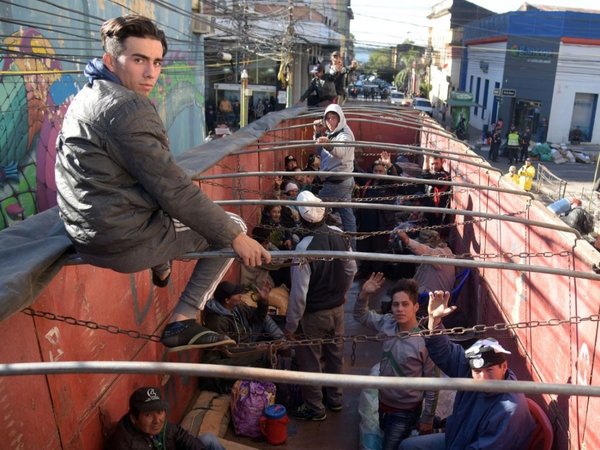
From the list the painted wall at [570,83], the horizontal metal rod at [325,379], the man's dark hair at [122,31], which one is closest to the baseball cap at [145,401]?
the horizontal metal rod at [325,379]

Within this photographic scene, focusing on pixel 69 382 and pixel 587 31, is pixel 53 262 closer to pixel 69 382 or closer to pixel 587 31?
pixel 69 382

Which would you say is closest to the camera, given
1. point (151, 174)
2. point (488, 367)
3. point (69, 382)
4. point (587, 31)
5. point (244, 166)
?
point (151, 174)

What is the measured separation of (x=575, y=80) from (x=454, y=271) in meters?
28.4

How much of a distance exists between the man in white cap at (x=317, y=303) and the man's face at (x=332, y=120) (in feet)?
9.15

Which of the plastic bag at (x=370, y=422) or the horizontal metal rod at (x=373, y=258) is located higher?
the horizontal metal rod at (x=373, y=258)

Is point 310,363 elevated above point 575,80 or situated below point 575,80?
below

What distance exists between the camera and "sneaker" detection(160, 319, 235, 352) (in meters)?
3.15

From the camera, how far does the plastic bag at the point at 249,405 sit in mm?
4875

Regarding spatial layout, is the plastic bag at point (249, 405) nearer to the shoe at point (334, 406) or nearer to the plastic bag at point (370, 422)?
the shoe at point (334, 406)

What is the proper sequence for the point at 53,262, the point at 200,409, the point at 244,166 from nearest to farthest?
1. the point at 53,262
2. the point at 200,409
3. the point at 244,166

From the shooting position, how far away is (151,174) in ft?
7.84

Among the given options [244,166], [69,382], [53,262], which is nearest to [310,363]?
[69,382]

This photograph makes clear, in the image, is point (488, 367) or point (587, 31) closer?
point (488, 367)

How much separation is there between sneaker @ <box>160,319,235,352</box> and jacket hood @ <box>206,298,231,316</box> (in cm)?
207
